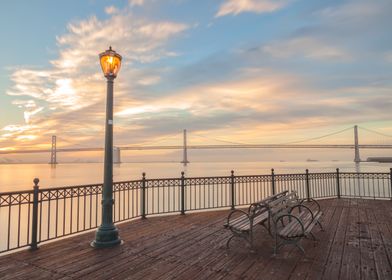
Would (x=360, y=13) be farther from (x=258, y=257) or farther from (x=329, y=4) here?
(x=258, y=257)

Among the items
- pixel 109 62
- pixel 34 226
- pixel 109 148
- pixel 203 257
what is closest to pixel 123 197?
pixel 34 226

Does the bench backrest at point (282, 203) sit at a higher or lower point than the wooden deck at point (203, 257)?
higher

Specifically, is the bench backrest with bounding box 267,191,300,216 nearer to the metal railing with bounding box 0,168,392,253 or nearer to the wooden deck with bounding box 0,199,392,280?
the wooden deck with bounding box 0,199,392,280

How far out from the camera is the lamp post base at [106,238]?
5671 mm

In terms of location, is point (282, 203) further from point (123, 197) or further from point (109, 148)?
point (123, 197)

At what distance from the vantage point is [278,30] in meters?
13.1

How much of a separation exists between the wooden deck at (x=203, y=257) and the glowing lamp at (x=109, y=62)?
3905 millimetres

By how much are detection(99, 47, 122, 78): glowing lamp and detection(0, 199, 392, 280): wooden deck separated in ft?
12.8

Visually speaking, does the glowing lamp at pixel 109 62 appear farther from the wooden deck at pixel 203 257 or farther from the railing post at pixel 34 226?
the wooden deck at pixel 203 257

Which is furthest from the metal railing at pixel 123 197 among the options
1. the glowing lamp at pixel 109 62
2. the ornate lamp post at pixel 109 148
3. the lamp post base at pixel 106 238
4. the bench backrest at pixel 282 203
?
the bench backrest at pixel 282 203

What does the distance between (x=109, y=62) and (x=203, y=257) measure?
4.65m

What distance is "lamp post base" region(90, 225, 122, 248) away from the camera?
5671 mm

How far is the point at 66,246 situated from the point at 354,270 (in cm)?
563

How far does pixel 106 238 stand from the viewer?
5746mm
